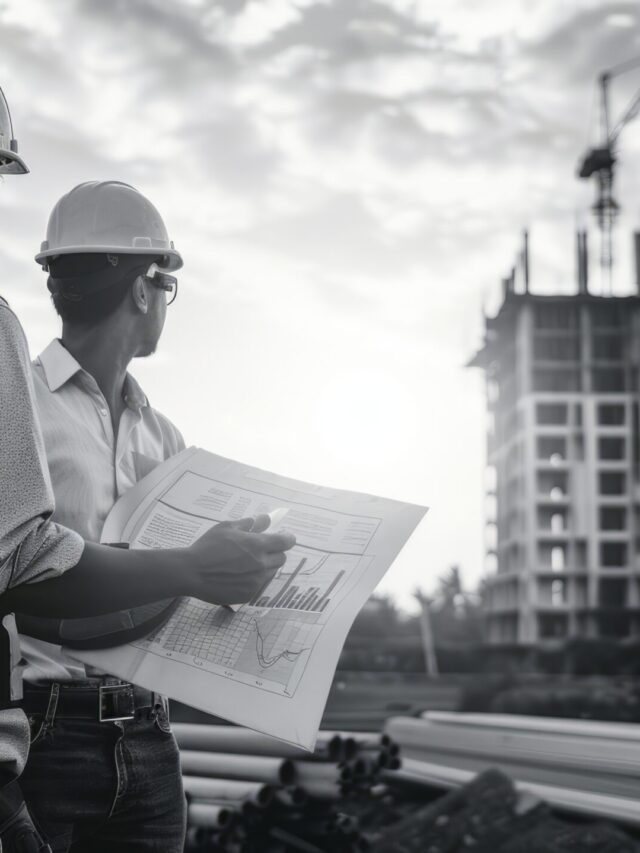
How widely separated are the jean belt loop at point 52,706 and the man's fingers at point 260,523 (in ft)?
1.25

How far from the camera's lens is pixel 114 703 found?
154cm

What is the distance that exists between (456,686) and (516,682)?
0.94 meters

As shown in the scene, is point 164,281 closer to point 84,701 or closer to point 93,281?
point 93,281

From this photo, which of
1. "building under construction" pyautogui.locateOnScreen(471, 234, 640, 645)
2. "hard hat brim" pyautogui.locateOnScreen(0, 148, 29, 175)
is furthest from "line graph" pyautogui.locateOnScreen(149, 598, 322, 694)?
"building under construction" pyautogui.locateOnScreen(471, 234, 640, 645)

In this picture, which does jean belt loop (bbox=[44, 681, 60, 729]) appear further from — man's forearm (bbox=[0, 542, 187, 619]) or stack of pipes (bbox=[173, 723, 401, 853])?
stack of pipes (bbox=[173, 723, 401, 853])

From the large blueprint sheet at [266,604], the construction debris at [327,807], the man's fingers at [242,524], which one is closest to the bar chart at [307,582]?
the large blueprint sheet at [266,604]

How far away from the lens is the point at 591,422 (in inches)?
1865

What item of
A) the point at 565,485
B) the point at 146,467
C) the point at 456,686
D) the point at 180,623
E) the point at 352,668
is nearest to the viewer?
the point at 180,623

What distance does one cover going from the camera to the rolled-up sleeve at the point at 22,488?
1.16 metres

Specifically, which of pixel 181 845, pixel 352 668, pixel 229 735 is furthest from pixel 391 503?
pixel 352 668

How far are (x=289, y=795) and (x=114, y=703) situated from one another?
10.8 ft

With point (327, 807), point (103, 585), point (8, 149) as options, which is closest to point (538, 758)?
point (327, 807)

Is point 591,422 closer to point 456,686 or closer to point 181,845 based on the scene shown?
point 456,686

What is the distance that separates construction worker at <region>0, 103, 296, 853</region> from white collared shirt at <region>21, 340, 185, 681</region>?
21 cm
